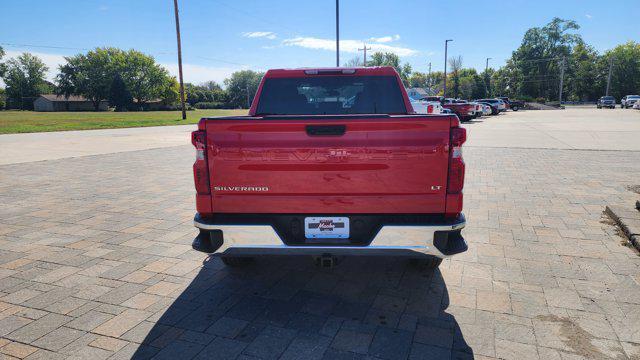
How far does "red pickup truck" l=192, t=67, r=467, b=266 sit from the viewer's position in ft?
9.04

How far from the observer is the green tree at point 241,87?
114 metres

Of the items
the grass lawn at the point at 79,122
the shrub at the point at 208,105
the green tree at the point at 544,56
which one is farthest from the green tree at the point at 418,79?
the grass lawn at the point at 79,122

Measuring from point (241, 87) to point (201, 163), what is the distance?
12493 centimetres

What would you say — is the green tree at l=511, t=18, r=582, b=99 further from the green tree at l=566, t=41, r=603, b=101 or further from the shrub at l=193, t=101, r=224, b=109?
the shrub at l=193, t=101, r=224, b=109

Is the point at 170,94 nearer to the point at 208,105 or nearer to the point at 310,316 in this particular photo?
the point at 208,105

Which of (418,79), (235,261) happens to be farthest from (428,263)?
(418,79)

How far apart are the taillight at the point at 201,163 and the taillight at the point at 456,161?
1.80 metres

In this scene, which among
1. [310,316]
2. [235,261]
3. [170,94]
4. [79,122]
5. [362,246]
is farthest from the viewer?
[170,94]

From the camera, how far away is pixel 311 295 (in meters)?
3.45

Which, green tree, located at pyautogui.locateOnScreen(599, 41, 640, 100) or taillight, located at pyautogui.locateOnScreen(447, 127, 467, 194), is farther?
green tree, located at pyautogui.locateOnScreen(599, 41, 640, 100)

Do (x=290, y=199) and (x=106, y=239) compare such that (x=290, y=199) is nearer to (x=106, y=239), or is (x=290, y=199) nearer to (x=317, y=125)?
(x=317, y=125)

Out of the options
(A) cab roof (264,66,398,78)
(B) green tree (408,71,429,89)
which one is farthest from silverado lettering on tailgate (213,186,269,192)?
(B) green tree (408,71,429,89)

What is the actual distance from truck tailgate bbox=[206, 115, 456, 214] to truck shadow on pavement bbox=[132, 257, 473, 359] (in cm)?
88

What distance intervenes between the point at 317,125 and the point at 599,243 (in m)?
3.97
